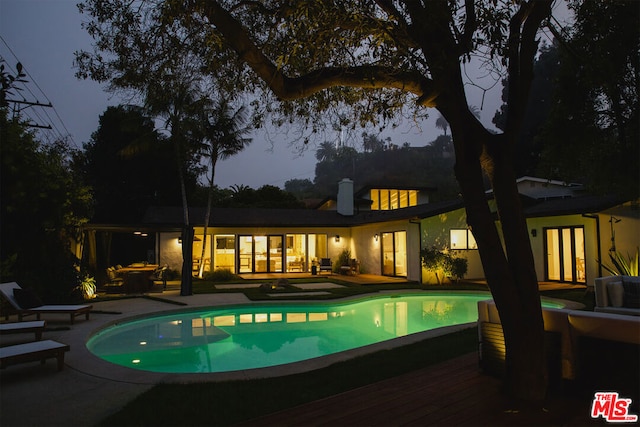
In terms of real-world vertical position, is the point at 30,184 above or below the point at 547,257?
above

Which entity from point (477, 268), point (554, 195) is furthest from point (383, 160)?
point (477, 268)

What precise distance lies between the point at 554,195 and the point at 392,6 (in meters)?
18.5

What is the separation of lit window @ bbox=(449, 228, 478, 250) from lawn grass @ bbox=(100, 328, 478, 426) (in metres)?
11.0

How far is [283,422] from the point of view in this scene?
10.9 feet

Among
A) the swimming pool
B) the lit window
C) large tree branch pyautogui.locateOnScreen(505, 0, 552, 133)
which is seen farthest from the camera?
the lit window

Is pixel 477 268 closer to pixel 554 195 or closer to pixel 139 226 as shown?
pixel 554 195

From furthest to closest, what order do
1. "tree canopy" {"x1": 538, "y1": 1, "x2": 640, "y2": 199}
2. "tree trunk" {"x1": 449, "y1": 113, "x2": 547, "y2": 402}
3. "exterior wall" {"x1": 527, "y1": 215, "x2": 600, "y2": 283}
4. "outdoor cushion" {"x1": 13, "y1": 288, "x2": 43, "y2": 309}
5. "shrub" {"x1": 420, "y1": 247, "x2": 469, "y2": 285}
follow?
"shrub" {"x1": 420, "y1": 247, "x2": 469, "y2": 285} < "exterior wall" {"x1": 527, "y1": 215, "x2": 600, "y2": 283} < "outdoor cushion" {"x1": 13, "y1": 288, "x2": 43, "y2": 309} < "tree canopy" {"x1": 538, "y1": 1, "x2": 640, "y2": 199} < "tree trunk" {"x1": 449, "y1": 113, "x2": 547, "y2": 402}

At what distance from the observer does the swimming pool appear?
6879 millimetres

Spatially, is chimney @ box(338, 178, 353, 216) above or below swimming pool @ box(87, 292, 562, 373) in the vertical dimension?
above

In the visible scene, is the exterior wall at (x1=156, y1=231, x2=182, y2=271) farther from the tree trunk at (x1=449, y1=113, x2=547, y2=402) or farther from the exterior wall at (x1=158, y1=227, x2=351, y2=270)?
the tree trunk at (x1=449, y1=113, x2=547, y2=402)

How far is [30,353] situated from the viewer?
486 cm

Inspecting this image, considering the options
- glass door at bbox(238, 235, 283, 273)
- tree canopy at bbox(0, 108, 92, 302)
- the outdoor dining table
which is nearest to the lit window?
glass door at bbox(238, 235, 283, 273)

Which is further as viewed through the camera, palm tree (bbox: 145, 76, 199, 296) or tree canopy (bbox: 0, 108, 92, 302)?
tree canopy (bbox: 0, 108, 92, 302)

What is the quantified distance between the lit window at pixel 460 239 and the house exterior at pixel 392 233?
0.04m
